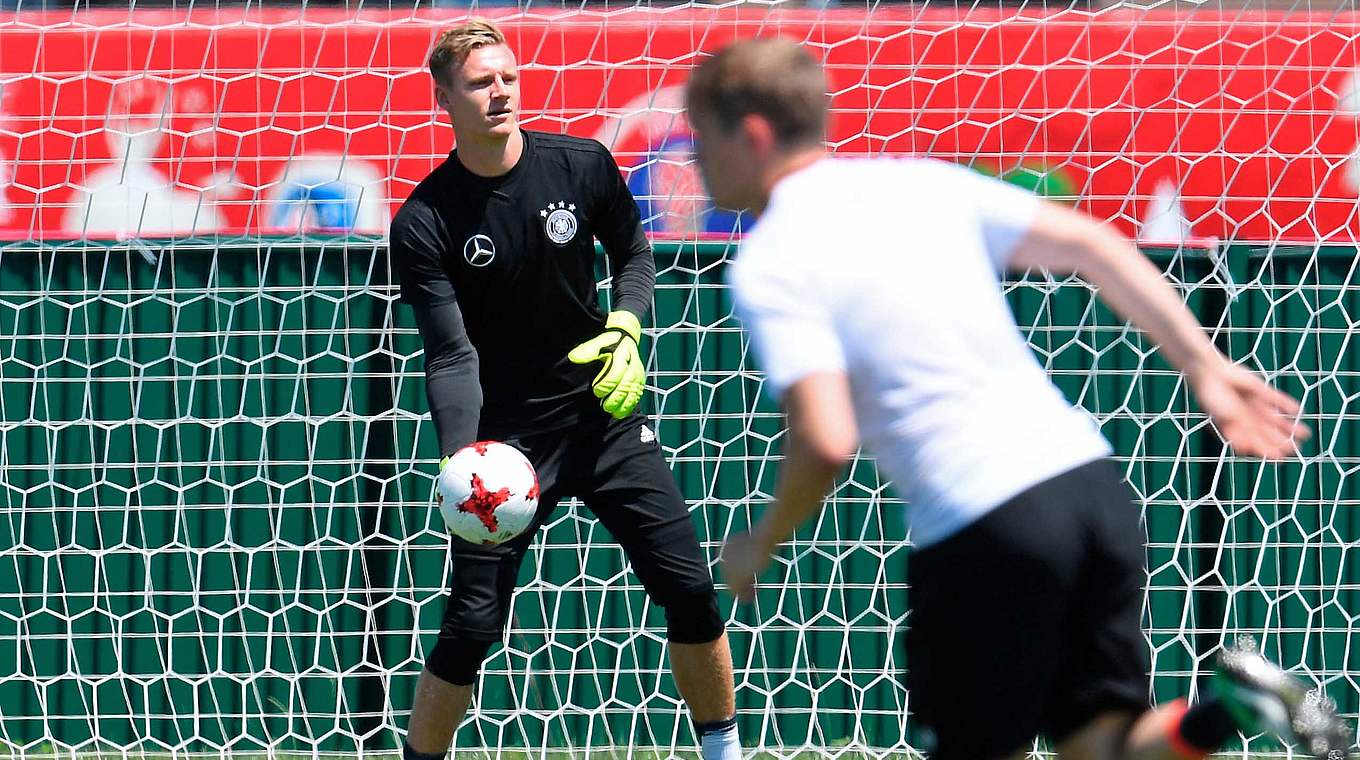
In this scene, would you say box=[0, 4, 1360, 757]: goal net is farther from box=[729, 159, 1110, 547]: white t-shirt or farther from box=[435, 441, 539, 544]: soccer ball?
box=[729, 159, 1110, 547]: white t-shirt

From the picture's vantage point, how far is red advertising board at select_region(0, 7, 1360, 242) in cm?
527

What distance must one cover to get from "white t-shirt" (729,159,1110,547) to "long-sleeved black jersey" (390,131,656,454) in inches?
66.1

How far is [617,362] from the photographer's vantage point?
3.85 meters

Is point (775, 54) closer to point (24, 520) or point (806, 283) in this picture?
point (806, 283)

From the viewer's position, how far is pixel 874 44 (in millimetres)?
5379

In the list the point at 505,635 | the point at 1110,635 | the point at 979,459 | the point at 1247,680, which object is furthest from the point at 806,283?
the point at 505,635

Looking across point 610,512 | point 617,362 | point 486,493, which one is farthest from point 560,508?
point 486,493

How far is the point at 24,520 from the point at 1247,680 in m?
4.16

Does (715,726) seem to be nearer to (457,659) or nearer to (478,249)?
(457,659)

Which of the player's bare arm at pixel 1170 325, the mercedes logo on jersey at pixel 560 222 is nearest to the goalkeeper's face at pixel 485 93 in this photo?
the mercedes logo on jersey at pixel 560 222

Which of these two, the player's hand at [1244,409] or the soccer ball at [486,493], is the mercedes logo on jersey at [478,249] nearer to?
the soccer ball at [486,493]

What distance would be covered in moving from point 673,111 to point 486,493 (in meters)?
2.11

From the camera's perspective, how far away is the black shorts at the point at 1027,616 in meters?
2.25

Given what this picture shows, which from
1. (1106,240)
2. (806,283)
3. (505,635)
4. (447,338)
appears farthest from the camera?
(505,635)
